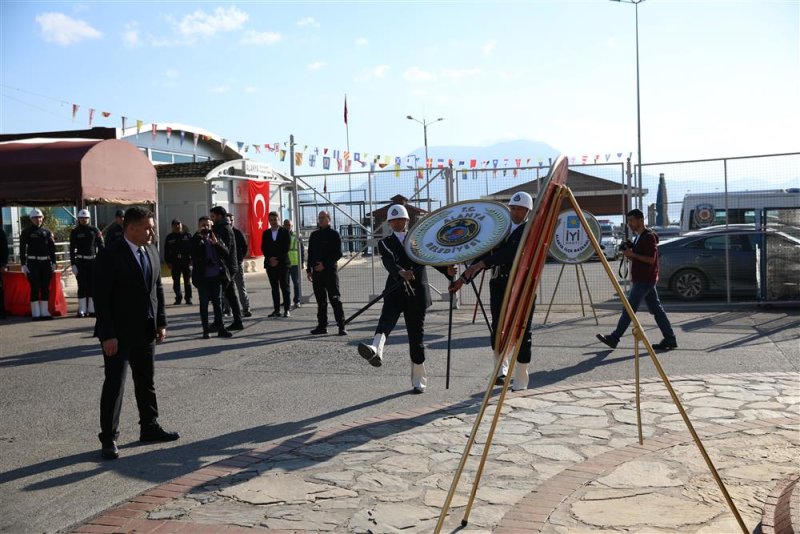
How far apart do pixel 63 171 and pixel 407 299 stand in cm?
1093

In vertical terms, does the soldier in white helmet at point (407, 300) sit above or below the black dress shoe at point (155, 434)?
above

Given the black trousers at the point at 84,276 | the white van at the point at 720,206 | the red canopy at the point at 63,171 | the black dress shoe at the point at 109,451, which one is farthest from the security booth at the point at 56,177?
the white van at the point at 720,206

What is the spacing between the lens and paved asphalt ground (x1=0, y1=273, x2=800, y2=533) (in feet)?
18.7

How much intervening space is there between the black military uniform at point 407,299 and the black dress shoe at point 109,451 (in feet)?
9.26

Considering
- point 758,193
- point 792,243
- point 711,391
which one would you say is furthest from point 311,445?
point 758,193

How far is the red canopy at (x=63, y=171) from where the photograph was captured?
52.5 feet

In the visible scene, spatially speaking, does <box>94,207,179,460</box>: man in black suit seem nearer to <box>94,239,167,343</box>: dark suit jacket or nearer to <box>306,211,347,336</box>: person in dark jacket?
<box>94,239,167,343</box>: dark suit jacket

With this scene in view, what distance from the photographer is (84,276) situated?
1506 cm

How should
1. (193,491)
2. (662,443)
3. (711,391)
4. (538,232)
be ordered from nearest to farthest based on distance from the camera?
(538,232)
(193,491)
(662,443)
(711,391)

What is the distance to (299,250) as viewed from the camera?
1523 cm

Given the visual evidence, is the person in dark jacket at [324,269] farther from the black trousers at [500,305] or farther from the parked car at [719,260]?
the parked car at [719,260]

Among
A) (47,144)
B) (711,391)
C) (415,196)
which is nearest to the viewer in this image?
(711,391)

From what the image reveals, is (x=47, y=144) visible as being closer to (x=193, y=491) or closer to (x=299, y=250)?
(x=299, y=250)

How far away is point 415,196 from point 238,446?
9.36 m
